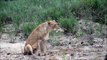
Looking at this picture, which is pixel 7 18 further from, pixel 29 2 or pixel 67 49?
pixel 67 49

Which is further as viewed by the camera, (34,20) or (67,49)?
(34,20)

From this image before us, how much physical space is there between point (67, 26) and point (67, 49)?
114 inches

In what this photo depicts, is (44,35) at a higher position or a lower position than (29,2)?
lower

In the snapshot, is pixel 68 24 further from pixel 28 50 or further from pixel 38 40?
pixel 28 50

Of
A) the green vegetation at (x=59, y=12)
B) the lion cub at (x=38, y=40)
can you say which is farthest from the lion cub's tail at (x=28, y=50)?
the green vegetation at (x=59, y=12)

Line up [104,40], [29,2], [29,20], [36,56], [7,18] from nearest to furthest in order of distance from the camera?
[36,56]
[104,40]
[29,20]
[7,18]
[29,2]

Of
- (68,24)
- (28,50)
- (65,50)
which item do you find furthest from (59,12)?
(28,50)

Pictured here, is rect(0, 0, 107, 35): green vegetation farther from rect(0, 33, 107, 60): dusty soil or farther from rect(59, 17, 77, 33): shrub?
rect(0, 33, 107, 60): dusty soil

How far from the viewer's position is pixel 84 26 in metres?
14.9

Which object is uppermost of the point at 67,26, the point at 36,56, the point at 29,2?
the point at 29,2

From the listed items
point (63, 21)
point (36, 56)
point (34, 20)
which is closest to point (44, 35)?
point (36, 56)

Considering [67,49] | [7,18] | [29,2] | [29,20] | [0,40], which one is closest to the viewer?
[67,49]

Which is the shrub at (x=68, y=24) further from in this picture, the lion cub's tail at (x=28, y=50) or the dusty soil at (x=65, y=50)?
the lion cub's tail at (x=28, y=50)

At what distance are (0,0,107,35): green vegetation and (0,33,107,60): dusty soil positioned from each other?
99cm
